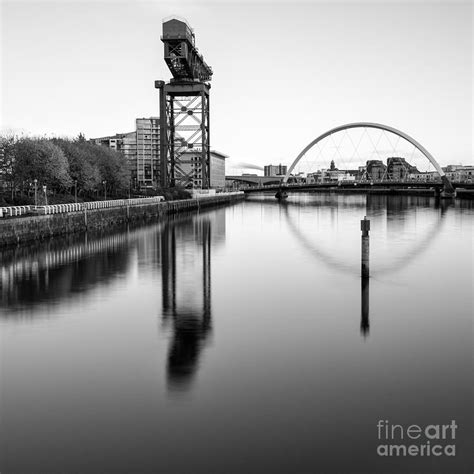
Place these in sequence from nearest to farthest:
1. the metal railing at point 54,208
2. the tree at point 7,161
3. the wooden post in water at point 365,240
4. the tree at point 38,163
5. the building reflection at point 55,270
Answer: the building reflection at point 55,270, the wooden post in water at point 365,240, the metal railing at point 54,208, the tree at point 38,163, the tree at point 7,161

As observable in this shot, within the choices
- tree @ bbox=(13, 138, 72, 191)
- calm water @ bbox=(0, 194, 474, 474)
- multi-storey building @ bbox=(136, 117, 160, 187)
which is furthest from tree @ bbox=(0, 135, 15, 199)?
multi-storey building @ bbox=(136, 117, 160, 187)

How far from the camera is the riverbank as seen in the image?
2386 cm

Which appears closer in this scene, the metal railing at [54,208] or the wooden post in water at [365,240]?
the wooden post in water at [365,240]

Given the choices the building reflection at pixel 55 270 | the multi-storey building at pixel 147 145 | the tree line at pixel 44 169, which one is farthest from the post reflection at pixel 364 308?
the multi-storey building at pixel 147 145

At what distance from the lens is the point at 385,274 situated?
18.2 m

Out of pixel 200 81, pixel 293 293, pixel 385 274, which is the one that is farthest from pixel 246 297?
pixel 200 81

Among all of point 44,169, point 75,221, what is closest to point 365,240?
point 75,221

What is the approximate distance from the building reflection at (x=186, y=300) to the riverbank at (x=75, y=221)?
4.66m

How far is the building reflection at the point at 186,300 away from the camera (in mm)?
8909

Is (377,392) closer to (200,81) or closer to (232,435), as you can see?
(232,435)

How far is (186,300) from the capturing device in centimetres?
1433

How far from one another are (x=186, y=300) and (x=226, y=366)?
560cm

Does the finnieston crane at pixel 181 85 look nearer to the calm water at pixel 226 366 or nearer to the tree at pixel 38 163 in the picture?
the tree at pixel 38 163

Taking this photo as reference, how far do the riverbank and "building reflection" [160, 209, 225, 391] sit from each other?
4.66 meters
